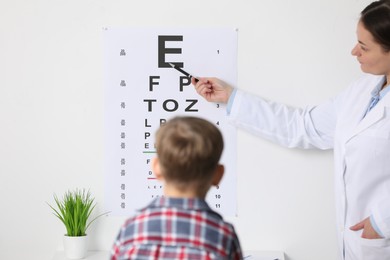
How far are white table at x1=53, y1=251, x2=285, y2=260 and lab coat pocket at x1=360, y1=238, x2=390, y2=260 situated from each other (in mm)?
354

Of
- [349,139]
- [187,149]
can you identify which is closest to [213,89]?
[349,139]

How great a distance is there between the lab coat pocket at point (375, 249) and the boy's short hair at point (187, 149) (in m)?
0.91

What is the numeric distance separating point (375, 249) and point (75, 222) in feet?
3.33

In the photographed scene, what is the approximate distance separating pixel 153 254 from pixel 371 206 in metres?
1.02

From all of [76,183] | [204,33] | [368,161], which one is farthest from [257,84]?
[76,183]

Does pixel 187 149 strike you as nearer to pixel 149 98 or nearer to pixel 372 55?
pixel 372 55

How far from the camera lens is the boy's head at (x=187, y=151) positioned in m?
1.39

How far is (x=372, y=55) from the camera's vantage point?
2.15 metres

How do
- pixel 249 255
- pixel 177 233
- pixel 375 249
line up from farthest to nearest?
1. pixel 249 255
2. pixel 375 249
3. pixel 177 233

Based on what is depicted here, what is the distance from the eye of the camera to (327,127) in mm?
2389

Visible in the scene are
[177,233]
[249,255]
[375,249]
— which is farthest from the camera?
[249,255]

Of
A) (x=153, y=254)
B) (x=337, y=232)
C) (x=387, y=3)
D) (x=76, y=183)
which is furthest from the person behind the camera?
(x=76, y=183)

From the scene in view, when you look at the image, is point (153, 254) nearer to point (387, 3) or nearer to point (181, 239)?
point (181, 239)

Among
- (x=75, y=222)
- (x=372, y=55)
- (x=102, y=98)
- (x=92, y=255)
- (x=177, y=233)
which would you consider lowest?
(x=92, y=255)
